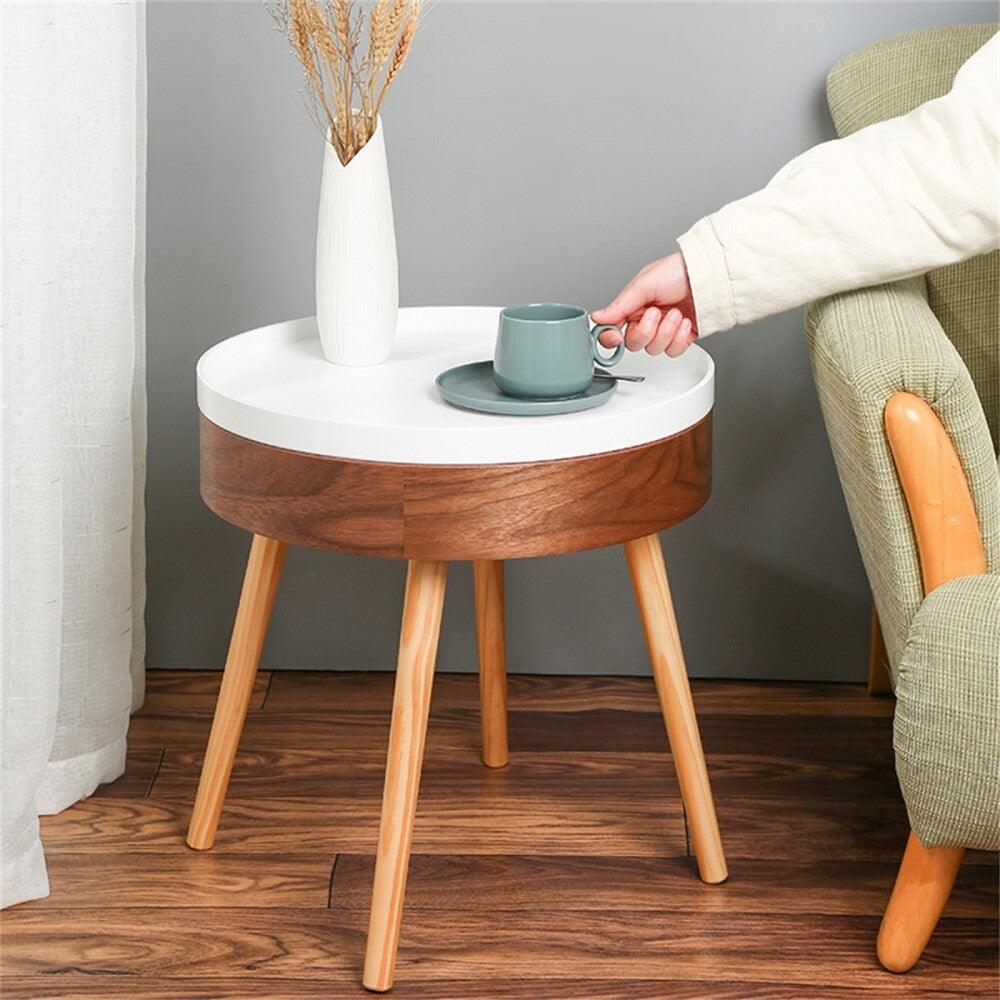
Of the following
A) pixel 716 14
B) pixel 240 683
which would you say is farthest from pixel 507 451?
pixel 716 14

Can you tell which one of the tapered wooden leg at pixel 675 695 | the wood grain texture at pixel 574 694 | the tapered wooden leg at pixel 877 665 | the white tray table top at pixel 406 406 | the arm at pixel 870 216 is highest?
the arm at pixel 870 216

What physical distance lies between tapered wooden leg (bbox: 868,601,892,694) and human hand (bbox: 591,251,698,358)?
0.61 metres

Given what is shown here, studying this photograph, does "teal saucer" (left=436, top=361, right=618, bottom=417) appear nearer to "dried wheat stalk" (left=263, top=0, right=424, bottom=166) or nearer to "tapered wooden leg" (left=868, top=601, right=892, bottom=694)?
"dried wheat stalk" (left=263, top=0, right=424, bottom=166)

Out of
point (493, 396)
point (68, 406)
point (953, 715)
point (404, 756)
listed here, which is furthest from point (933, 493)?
point (68, 406)

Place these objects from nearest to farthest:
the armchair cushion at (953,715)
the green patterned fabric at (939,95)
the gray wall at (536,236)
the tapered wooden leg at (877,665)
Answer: the armchair cushion at (953,715) → the green patterned fabric at (939,95) → the gray wall at (536,236) → the tapered wooden leg at (877,665)

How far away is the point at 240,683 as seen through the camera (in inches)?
56.4

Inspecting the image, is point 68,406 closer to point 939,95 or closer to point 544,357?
point 544,357

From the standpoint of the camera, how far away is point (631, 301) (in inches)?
51.6

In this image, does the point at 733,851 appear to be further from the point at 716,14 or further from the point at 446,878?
the point at 716,14

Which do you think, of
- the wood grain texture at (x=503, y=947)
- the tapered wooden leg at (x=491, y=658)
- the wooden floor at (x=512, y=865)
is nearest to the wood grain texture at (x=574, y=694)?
the wooden floor at (x=512, y=865)

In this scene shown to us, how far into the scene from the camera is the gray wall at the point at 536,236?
1674 mm

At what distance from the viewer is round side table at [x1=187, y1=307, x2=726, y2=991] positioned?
117 cm

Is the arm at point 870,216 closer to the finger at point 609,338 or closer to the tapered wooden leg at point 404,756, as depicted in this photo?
the finger at point 609,338

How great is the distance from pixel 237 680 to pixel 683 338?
0.56 metres
